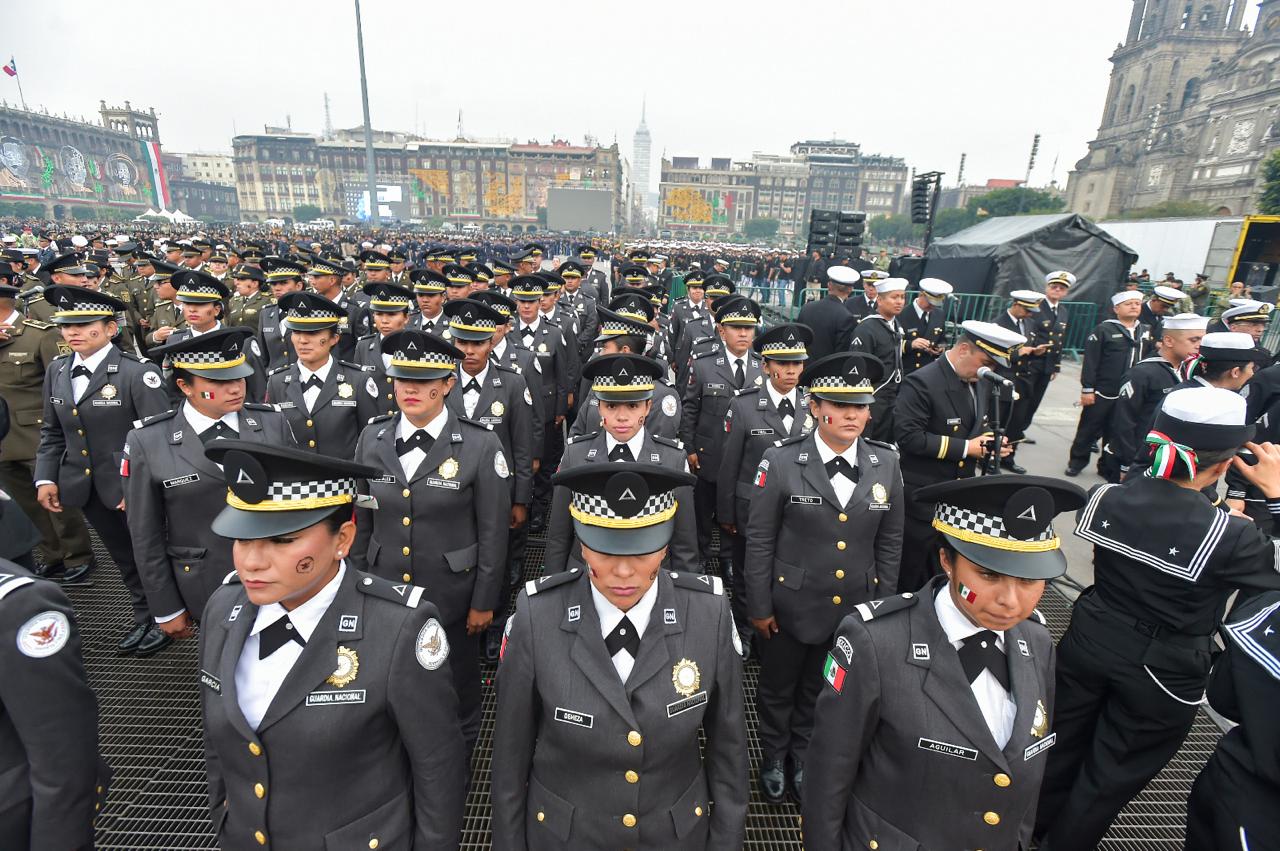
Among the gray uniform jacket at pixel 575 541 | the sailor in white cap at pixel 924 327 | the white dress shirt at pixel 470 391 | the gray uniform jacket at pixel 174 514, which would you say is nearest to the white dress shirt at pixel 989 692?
the gray uniform jacket at pixel 575 541

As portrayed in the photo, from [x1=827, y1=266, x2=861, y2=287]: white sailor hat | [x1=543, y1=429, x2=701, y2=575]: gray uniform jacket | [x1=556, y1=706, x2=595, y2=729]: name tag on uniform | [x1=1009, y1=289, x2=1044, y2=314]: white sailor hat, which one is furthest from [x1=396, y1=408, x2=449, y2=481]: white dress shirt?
[x1=1009, y1=289, x2=1044, y2=314]: white sailor hat

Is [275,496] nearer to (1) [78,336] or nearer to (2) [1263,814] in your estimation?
(2) [1263,814]

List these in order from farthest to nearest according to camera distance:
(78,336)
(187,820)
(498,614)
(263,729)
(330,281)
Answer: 1. (330,281)
2. (498,614)
3. (78,336)
4. (187,820)
5. (263,729)

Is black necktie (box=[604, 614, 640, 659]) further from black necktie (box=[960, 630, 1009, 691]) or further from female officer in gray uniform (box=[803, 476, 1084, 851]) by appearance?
Result: black necktie (box=[960, 630, 1009, 691])

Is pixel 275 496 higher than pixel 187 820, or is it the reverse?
pixel 275 496

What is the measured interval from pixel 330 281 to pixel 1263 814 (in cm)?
917

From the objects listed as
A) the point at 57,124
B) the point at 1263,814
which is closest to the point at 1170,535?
the point at 1263,814

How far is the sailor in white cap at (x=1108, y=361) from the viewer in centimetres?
734

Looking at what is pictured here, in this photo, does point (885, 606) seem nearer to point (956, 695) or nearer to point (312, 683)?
point (956, 695)

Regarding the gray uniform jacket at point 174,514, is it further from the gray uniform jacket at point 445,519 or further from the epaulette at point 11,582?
the epaulette at point 11,582

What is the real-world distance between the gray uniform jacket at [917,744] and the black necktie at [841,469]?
115 centimetres

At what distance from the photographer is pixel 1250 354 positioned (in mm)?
4336

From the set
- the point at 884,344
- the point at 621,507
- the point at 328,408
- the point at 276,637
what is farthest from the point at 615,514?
the point at 884,344

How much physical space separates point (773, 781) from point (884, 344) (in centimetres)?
500
